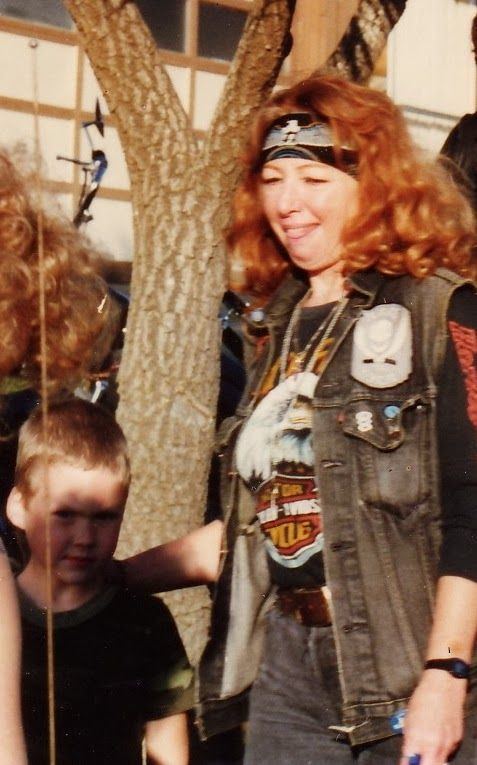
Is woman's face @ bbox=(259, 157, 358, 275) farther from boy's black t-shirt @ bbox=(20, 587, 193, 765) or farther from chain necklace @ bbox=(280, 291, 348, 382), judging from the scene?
boy's black t-shirt @ bbox=(20, 587, 193, 765)

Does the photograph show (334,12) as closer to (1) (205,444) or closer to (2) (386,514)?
(1) (205,444)

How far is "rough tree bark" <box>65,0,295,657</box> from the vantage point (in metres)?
4.68

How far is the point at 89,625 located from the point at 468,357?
88cm

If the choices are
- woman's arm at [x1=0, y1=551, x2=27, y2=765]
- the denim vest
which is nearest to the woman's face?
the denim vest

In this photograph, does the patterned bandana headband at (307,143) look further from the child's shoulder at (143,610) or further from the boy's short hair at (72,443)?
the child's shoulder at (143,610)

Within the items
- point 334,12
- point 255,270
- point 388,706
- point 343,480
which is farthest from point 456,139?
point 334,12

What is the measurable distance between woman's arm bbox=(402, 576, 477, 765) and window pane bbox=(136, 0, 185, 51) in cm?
762

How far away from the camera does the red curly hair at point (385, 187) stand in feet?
8.62

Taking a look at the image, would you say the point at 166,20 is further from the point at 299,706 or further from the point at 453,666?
the point at 453,666

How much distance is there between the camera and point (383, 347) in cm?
254

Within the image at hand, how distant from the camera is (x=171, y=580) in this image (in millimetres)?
2705

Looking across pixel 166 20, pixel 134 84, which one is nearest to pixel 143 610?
→ pixel 134 84

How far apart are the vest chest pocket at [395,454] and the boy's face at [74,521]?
510 millimetres

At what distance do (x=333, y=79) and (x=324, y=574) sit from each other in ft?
3.36
